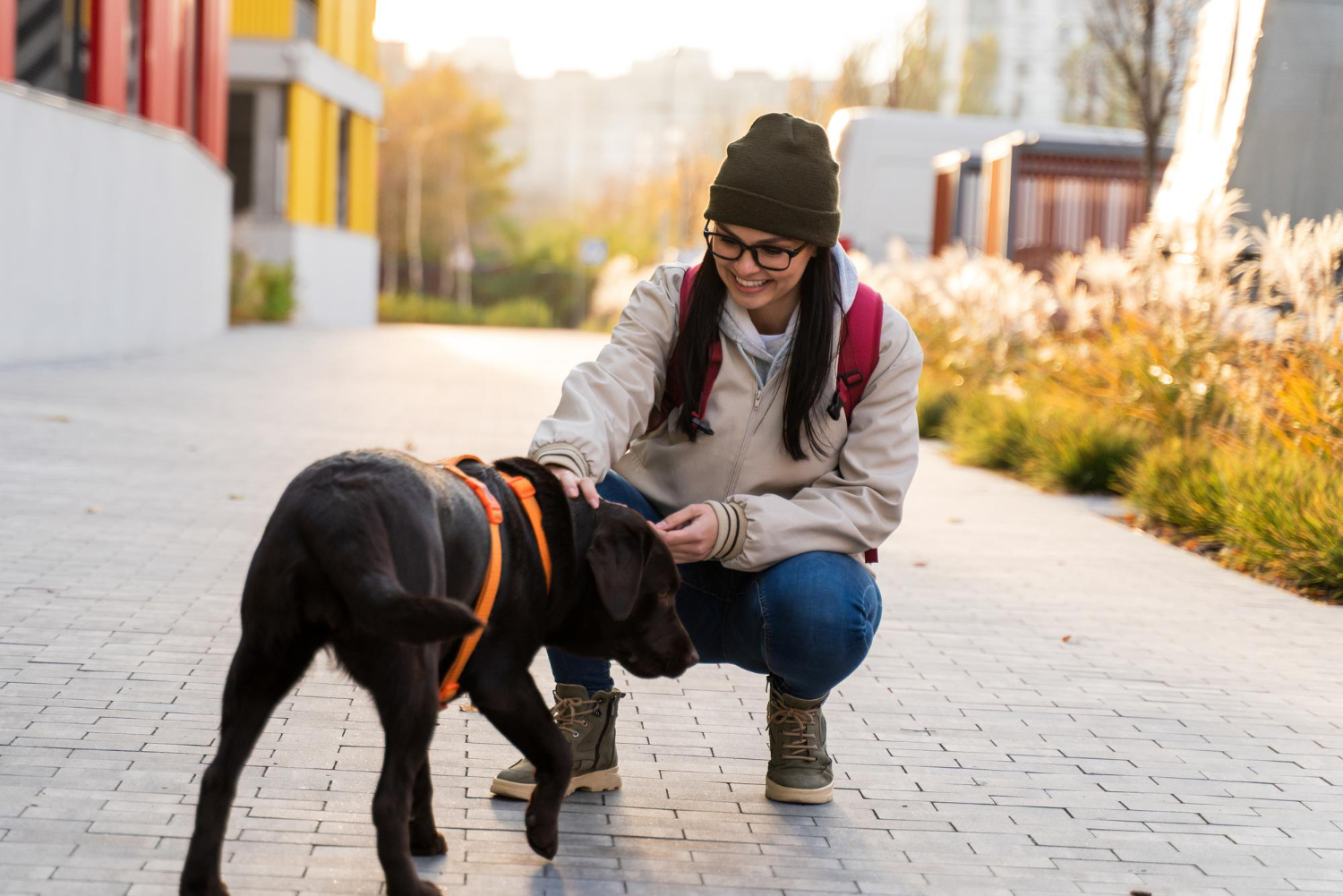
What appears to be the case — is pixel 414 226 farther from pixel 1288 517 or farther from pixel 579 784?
pixel 579 784

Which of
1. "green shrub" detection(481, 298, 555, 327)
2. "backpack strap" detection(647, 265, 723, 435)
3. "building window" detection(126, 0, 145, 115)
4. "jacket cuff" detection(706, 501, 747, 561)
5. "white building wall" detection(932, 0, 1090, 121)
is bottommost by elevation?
"green shrub" detection(481, 298, 555, 327)

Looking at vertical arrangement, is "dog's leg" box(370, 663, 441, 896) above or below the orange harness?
below

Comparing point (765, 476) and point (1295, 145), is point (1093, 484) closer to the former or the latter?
point (1295, 145)

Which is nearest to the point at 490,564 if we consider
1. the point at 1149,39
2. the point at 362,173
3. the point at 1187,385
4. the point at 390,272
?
the point at 1187,385

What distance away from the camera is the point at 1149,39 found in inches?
534

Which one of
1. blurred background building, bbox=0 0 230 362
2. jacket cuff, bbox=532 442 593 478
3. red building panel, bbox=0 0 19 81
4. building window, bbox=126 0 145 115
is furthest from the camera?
building window, bbox=126 0 145 115

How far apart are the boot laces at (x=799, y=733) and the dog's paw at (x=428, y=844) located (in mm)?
930

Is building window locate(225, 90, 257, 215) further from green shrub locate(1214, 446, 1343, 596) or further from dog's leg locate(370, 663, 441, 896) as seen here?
dog's leg locate(370, 663, 441, 896)

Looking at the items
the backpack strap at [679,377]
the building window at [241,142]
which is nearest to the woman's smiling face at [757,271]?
the backpack strap at [679,377]

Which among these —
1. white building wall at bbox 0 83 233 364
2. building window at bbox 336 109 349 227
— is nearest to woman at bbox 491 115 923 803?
white building wall at bbox 0 83 233 364

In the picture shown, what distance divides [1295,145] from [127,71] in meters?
15.0

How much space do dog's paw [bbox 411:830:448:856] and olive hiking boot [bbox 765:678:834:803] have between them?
0.89 meters

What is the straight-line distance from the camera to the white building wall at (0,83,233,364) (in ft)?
45.1

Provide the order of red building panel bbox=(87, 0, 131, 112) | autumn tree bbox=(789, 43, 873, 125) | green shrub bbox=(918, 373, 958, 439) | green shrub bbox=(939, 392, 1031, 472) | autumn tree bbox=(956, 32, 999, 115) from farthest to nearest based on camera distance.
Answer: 1. autumn tree bbox=(956, 32, 999, 115)
2. autumn tree bbox=(789, 43, 873, 125)
3. red building panel bbox=(87, 0, 131, 112)
4. green shrub bbox=(918, 373, 958, 439)
5. green shrub bbox=(939, 392, 1031, 472)
